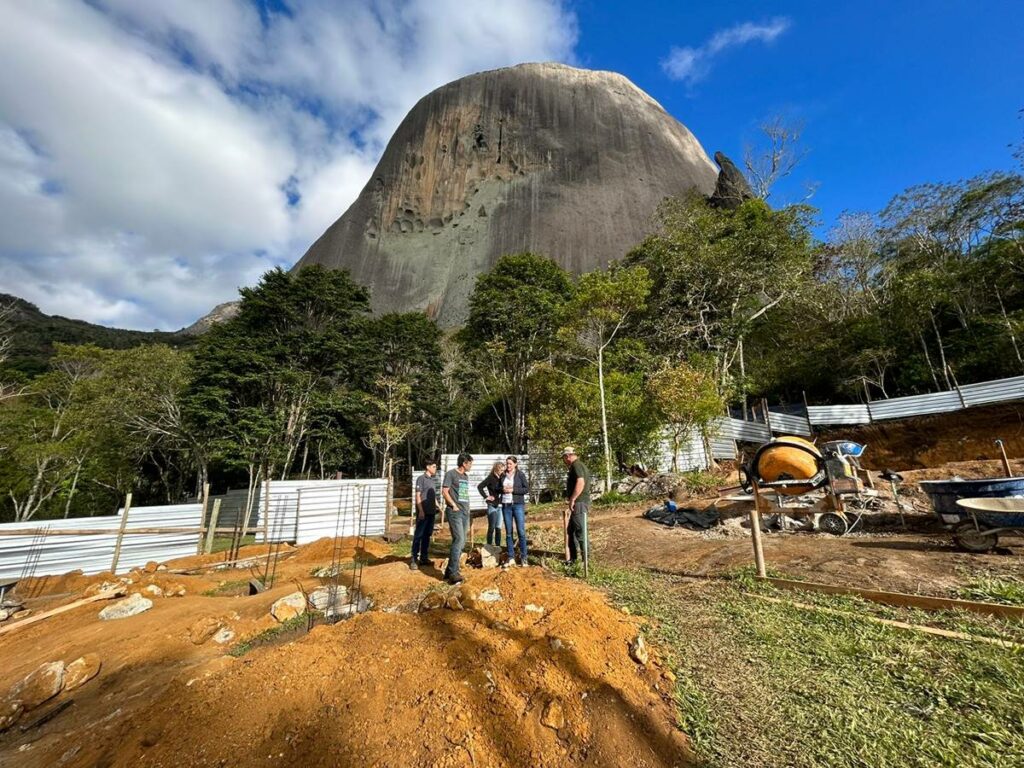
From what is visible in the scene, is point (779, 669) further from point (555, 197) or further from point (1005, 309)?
point (555, 197)

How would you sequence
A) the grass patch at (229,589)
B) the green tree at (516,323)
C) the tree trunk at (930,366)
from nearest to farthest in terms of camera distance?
1. the grass patch at (229,589)
2. the tree trunk at (930,366)
3. the green tree at (516,323)

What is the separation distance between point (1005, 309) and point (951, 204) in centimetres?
640

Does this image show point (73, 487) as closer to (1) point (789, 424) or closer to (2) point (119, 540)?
(2) point (119, 540)

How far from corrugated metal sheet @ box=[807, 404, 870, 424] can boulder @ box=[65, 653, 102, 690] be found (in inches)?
Result: 909

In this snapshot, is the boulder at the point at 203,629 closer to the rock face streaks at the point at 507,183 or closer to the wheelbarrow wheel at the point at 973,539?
the wheelbarrow wheel at the point at 973,539

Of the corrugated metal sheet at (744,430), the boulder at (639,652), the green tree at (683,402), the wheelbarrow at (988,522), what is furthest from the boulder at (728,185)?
the boulder at (639,652)

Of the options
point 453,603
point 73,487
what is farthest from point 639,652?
point 73,487

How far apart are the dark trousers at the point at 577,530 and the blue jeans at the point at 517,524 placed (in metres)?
0.71

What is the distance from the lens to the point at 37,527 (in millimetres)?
8312

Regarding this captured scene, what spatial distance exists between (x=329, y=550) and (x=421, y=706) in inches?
337

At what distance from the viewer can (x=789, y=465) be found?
25.4 feet

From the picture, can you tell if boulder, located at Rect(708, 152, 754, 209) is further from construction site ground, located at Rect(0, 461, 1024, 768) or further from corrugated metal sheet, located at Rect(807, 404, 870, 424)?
construction site ground, located at Rect(0, 461, 1024, 768)

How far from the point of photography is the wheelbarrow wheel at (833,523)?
6.92 meters

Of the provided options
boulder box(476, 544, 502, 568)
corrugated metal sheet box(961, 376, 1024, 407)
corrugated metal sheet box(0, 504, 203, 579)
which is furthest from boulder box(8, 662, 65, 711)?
corrugated metal sheet box(961, 376, 1024, 407)
